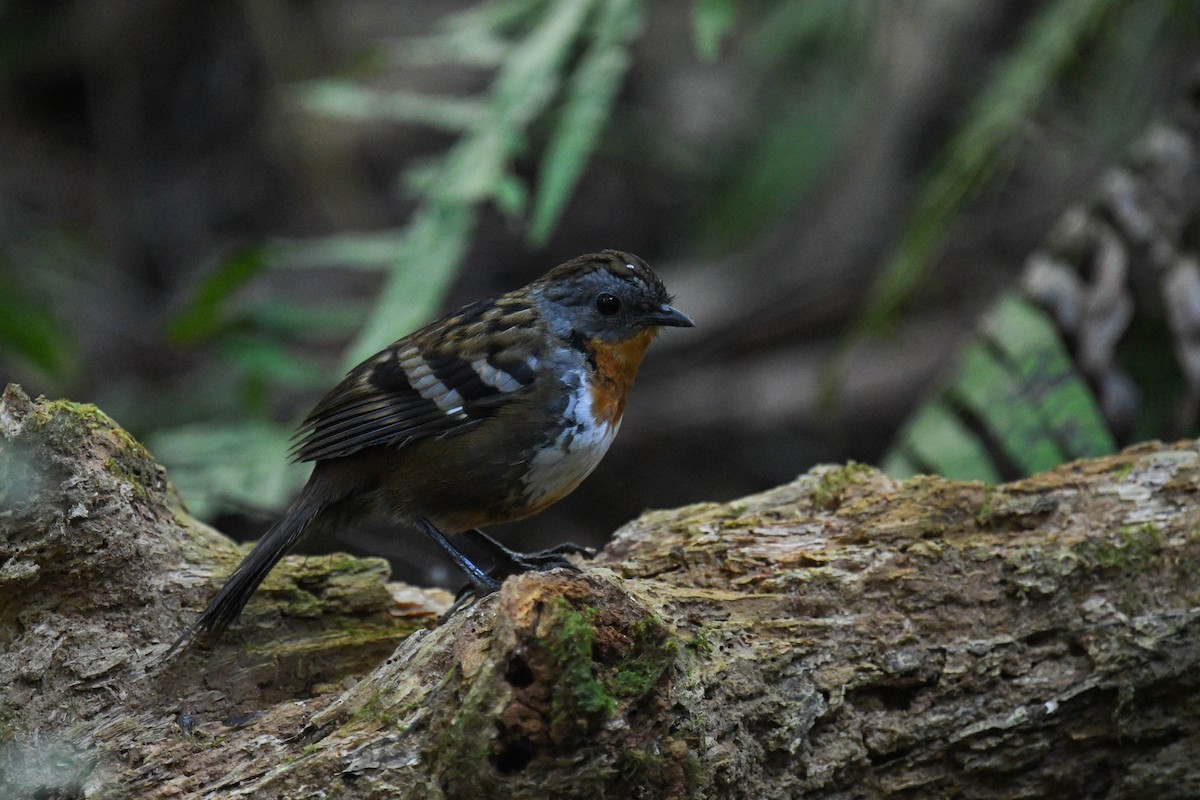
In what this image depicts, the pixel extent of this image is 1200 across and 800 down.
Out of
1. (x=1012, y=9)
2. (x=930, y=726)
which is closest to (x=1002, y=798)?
(x=930, y=726)

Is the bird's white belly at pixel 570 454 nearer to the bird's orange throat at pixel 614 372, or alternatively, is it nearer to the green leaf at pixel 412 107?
the bird's orange throat at pixel 614 372

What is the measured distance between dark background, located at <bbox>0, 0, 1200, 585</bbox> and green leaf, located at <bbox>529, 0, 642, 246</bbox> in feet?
0.61

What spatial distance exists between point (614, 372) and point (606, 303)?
0.21 m

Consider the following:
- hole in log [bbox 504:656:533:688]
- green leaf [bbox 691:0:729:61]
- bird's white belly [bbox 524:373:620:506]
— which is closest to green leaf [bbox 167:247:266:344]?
green leaf [bbox 691:0:729:61]

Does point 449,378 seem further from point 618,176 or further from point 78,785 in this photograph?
point 618,176

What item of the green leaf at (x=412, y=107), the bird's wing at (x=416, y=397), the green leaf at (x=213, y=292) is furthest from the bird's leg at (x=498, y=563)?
the green leaf at (x=213, y=292)

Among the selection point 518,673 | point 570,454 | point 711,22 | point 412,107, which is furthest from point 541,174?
point 518,673

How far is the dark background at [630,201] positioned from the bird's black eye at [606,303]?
120cm

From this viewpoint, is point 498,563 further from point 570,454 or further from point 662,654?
point 662,654

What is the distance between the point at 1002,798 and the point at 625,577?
3.16 feet

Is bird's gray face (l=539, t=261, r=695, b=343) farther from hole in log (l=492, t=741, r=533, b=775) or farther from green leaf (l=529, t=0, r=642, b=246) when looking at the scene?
hole in log (l=492, t=741, r=533, b=775)

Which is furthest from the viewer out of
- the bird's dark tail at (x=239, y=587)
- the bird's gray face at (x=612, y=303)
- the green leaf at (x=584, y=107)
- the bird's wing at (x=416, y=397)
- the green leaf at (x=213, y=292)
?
the green leaf at (x=213, y=292)

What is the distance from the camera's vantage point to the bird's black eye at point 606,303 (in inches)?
147

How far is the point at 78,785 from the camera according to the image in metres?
2.59
